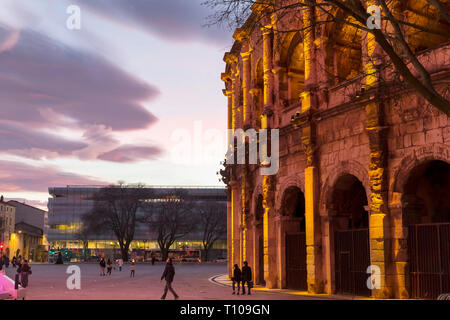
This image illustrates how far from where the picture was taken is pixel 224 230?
8800 centimetres

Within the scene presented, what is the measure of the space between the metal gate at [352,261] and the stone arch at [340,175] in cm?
136

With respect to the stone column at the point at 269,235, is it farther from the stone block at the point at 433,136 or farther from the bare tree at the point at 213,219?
the bare tree at the point at 213,219

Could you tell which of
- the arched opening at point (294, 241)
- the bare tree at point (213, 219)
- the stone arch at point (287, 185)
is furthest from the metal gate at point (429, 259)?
the bare tree at point (213, 219)

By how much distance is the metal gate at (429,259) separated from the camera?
15.5 m

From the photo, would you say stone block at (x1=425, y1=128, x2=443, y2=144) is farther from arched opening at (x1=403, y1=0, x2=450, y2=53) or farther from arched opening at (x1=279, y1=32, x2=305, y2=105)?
arched opening at (x1=279, y1=32, x2=305, y2=105)

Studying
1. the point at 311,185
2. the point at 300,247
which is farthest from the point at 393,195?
the point at 300,247

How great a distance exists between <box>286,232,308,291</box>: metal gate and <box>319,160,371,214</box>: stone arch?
2689 millimetres

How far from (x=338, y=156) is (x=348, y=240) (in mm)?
3210

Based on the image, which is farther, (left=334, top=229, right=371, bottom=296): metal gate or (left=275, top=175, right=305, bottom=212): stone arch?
(left=275, top=175, right=305, bottom=212): stone arch

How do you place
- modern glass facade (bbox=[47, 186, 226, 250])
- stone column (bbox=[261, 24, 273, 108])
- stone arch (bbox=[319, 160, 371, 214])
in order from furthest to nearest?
modern glass facade (bbox=[47, 186, 226, 250]) → stone column (bbox=[261, 24, 273, 108]) → stone arch (bbox=[319, 160, 371, 214])

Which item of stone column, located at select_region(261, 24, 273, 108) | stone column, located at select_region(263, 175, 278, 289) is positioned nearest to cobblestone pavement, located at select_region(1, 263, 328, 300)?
stone column, located at select_region(263, 175, 278, 289)

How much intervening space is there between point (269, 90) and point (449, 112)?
55.6 feet

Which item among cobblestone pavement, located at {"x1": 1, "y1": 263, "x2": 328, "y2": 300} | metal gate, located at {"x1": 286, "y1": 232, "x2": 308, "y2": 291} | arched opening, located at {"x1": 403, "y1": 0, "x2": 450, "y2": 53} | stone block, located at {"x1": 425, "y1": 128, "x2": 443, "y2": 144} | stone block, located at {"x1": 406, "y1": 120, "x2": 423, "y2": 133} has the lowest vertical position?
cobblestone pavement, located at {"x1": 1, "y1": 263, "x2": 328, "y2": 300}

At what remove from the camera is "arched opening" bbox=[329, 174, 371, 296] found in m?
18.5
